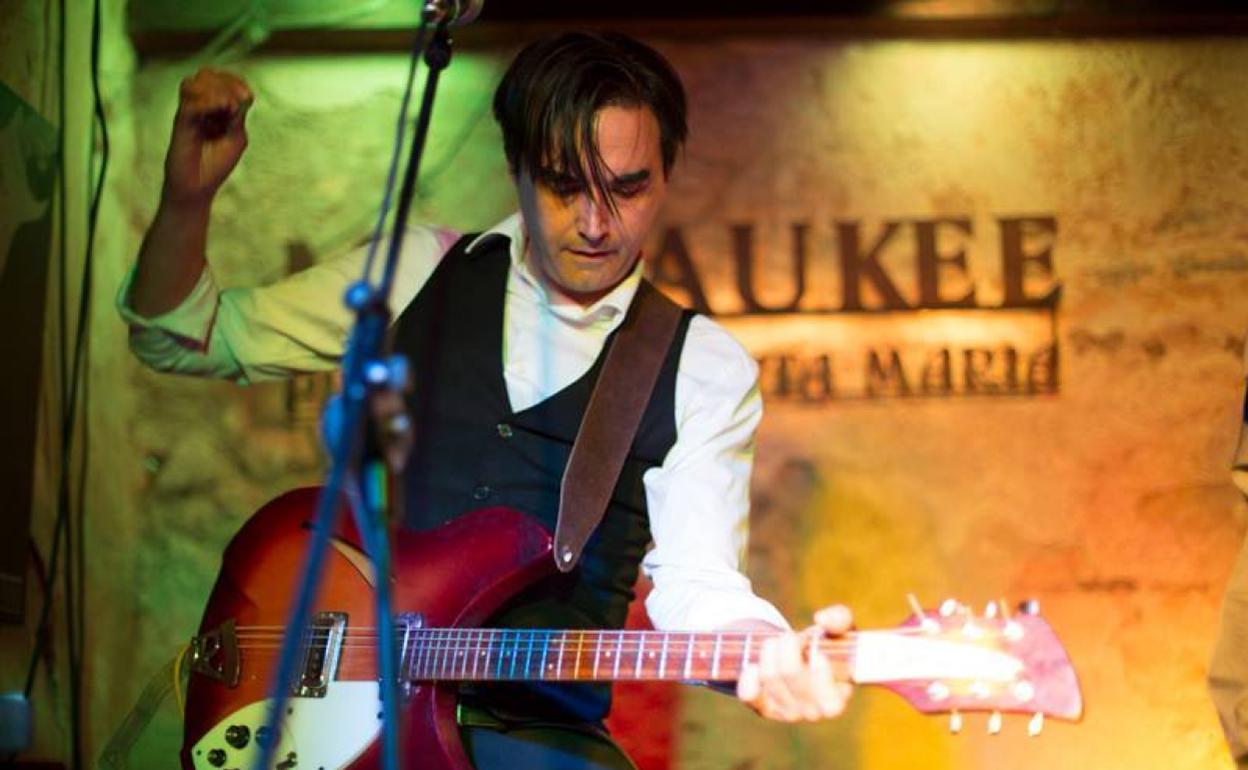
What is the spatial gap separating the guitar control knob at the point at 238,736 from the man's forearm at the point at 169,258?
802 mm

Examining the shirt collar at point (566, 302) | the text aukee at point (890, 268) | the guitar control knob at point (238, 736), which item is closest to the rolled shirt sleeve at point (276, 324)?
the shirt collar at point (566, 302)

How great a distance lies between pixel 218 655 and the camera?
265 cm

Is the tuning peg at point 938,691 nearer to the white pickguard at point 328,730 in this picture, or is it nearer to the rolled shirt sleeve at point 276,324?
the white pickguard at point 328,730

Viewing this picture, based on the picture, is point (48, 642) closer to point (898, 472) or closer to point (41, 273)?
point (41, 273)

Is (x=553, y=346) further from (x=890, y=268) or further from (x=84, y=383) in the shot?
(x=84, y=383)

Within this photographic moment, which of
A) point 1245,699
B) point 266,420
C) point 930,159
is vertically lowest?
Answer: point 1245,699

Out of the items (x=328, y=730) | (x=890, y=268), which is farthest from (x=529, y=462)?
(x=890, y=268)

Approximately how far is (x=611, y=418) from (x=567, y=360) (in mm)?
199

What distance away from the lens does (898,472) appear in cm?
387

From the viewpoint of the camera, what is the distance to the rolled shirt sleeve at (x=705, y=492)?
2609mm

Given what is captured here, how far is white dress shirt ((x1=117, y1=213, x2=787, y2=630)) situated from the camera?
270 cm

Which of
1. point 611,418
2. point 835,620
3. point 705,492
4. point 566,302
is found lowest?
point 835,620

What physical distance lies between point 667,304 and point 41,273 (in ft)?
4.99

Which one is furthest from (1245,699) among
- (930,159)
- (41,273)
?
(41,273)
